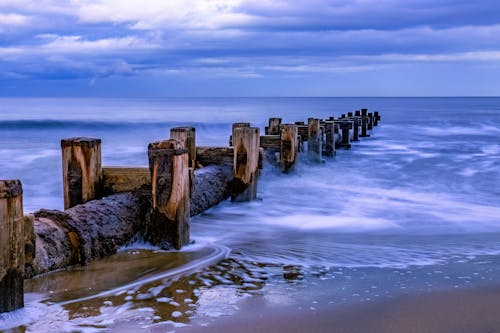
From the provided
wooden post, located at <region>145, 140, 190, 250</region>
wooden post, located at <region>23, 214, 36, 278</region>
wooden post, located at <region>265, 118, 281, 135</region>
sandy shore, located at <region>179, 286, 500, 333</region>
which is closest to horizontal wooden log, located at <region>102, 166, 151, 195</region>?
wooden post, located at <region>145, 140, 190, 250</region>

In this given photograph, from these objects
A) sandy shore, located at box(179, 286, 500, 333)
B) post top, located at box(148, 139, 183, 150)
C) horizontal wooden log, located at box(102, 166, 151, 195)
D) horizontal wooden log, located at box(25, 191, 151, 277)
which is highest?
post top, located at box(148, 139, 183, 150)

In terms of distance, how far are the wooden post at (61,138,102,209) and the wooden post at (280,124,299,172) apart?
18.5ft

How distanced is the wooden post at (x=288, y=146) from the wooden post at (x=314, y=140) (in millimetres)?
2218

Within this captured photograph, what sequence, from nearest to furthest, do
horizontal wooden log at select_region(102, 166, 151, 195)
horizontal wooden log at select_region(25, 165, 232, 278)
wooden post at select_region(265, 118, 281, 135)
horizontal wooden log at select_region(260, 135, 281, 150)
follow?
1. horizontal wooden log at select_region(25, 165, 232, 278)
2. horizontal wooden log at select_region(102, 166, 151, 195)
3. horizontal wooden log at select_region(260, 135, 281, 150)
4. wooden post at select_region(265, 118, 281, 135)

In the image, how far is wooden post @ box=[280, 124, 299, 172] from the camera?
10.7 metres

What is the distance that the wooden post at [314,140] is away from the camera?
1302cm

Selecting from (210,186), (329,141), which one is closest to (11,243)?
(210,186)

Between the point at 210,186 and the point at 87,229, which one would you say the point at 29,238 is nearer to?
the point at 87,229

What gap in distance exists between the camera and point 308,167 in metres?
12.3

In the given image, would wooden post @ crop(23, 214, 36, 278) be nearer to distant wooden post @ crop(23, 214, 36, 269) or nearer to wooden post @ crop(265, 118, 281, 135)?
distant wooden post @ crop(23, 214, 36, 269)

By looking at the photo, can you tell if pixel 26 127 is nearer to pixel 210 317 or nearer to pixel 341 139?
pixel 341 139

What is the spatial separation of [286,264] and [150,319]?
5.31ft

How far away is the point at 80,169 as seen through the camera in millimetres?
5332

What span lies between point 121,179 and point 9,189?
238 cm
